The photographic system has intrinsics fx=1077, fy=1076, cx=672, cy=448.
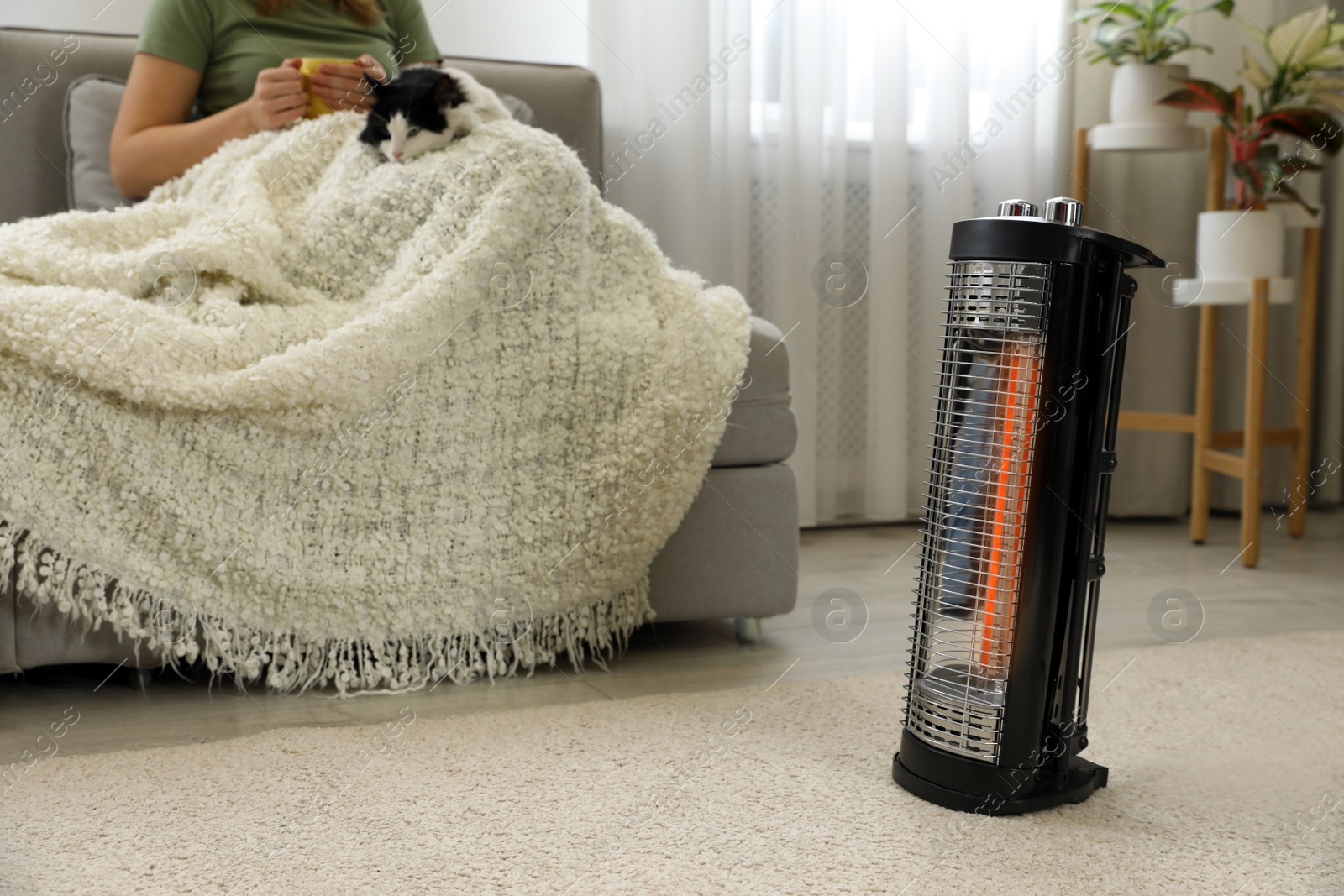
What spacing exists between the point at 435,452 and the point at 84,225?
0.45 m

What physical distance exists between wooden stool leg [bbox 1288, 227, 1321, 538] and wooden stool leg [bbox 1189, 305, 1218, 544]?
8.9 inches

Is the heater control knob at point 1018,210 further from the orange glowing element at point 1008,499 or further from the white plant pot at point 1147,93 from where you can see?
the white plant pot at point 1147,93

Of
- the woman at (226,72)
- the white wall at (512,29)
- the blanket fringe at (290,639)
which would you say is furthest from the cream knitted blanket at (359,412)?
the white wall at (512,29)

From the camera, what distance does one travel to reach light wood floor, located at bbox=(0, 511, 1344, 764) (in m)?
1.03

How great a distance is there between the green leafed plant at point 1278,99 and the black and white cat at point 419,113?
4.58 ft

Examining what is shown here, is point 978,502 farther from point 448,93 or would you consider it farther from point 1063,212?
point 448,93

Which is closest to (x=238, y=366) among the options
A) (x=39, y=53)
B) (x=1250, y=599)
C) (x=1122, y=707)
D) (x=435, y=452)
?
(x=435, y=452)

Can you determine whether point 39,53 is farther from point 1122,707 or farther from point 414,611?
point 1122,707

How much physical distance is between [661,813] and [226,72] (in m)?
1.19

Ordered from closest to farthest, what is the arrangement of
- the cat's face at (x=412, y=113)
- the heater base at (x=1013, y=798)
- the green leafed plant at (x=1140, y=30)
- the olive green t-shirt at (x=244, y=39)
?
the heater base at (x=1013, y=798) < the cat's face at (x=412, y=113) < the olive green t-shirt at (x=244, y=39) < the green leafed plant at (x=1140, y=30)

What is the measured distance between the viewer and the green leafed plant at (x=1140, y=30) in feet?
6.53

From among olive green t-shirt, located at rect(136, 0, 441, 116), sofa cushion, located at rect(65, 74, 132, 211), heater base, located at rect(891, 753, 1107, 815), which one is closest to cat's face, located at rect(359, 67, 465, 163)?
olive green t-shirt, located at rect(136, 0, 441, 116)

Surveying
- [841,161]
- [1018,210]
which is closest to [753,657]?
[1018,210]

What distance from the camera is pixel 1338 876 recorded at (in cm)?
75
